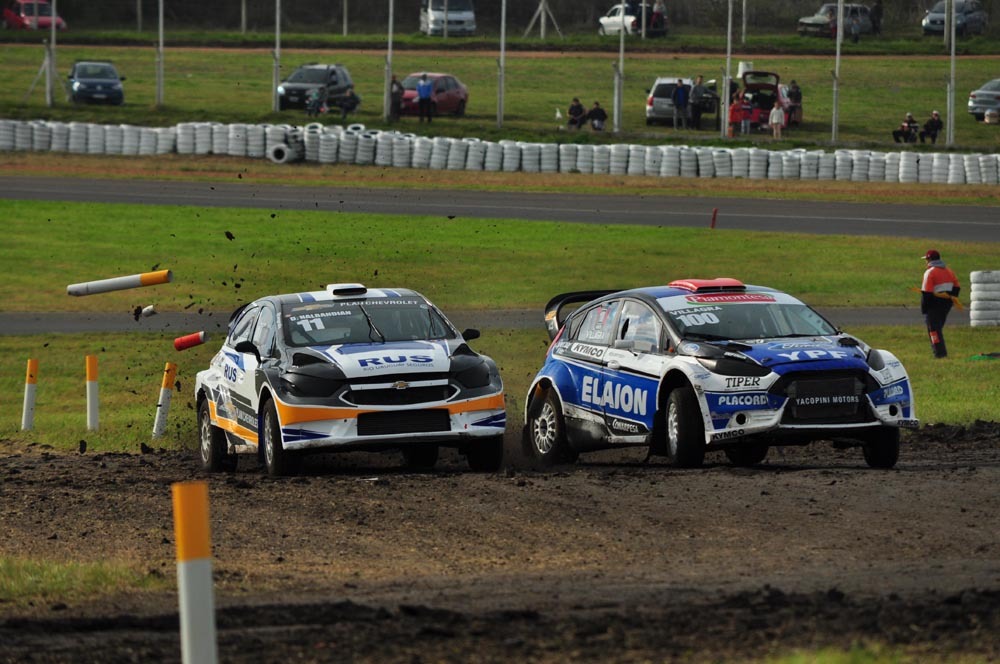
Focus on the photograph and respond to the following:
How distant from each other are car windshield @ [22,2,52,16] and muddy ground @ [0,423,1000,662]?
63.3 metres

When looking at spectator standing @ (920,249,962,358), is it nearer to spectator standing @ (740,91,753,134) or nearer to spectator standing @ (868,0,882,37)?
spectator standing @ (740,91,753,134)

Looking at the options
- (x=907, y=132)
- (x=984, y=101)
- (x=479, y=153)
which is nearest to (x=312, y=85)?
(x=479, y=153)

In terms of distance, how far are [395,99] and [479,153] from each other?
5.89 metres

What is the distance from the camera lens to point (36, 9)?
72688 millimetres

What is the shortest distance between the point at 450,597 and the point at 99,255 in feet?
87.9

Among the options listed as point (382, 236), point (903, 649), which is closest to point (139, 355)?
point (382, 236)

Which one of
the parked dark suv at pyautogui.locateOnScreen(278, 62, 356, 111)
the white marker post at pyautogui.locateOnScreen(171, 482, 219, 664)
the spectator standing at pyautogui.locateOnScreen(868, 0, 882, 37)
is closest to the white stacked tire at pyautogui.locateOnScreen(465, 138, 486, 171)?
the parked dark suv at pyautogui.locateOnScreen(278, 62, 356, 111)

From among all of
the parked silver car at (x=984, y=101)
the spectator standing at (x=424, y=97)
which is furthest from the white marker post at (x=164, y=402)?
the parked silver car at (x=984, y=101)

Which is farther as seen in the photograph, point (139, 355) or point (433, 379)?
point (139, 355)

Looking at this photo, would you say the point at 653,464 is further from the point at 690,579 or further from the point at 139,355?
the point at 139,355

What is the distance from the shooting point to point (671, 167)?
46156 millimetres

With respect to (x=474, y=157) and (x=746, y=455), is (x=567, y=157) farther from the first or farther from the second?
(x=746, y=455)

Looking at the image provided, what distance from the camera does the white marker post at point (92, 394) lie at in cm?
1669

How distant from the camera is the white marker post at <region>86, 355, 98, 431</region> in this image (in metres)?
16.7
